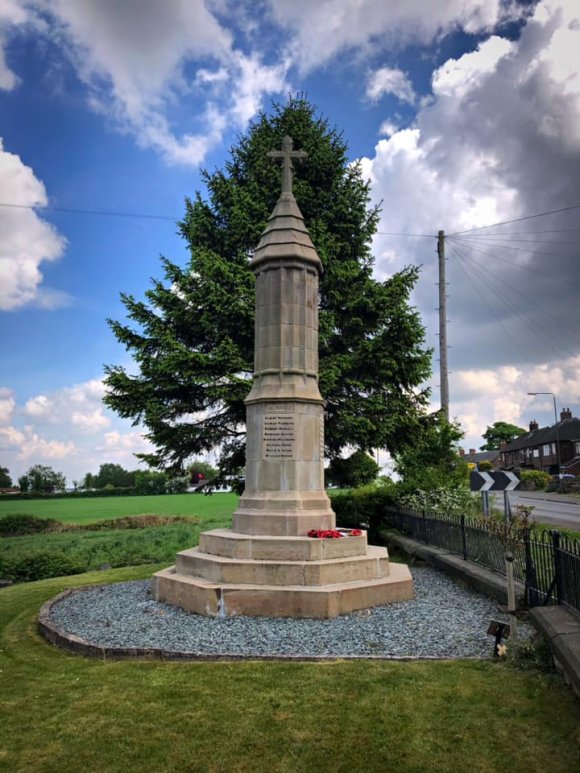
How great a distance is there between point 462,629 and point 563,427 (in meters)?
72.1

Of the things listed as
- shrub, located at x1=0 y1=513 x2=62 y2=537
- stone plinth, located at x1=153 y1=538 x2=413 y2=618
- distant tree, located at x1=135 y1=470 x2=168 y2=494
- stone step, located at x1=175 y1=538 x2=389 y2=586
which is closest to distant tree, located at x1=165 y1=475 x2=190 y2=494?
distant tree, located at x1=135 y1=470 x2=168 y2=494

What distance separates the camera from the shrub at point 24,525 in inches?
993

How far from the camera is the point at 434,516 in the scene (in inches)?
564

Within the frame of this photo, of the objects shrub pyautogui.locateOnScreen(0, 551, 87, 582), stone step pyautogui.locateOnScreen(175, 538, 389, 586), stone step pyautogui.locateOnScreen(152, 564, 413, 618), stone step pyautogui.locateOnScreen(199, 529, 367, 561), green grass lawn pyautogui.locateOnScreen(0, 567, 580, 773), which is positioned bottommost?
shrub pyautogui.locateOnScreen(0, 551, 87, 582)

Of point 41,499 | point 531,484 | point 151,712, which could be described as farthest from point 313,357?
point 531,484

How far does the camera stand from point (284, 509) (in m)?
10.3

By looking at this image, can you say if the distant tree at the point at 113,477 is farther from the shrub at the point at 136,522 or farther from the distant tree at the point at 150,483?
the shrub at the point at 136,522

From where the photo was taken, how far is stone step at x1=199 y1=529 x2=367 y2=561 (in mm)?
9492

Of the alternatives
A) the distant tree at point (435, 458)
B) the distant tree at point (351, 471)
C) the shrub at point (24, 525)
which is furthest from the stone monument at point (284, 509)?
the shrub at point (24, 525)

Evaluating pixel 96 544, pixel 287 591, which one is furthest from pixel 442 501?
pixel 96 544

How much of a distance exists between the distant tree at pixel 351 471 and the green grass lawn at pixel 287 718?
12.4m

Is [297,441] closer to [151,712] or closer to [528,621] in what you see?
[528,621]

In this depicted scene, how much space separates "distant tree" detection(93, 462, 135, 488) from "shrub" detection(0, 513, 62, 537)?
26608mm

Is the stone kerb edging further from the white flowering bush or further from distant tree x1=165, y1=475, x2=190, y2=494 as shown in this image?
distant tree x1=165, y1=475, x2=190, y2=494
